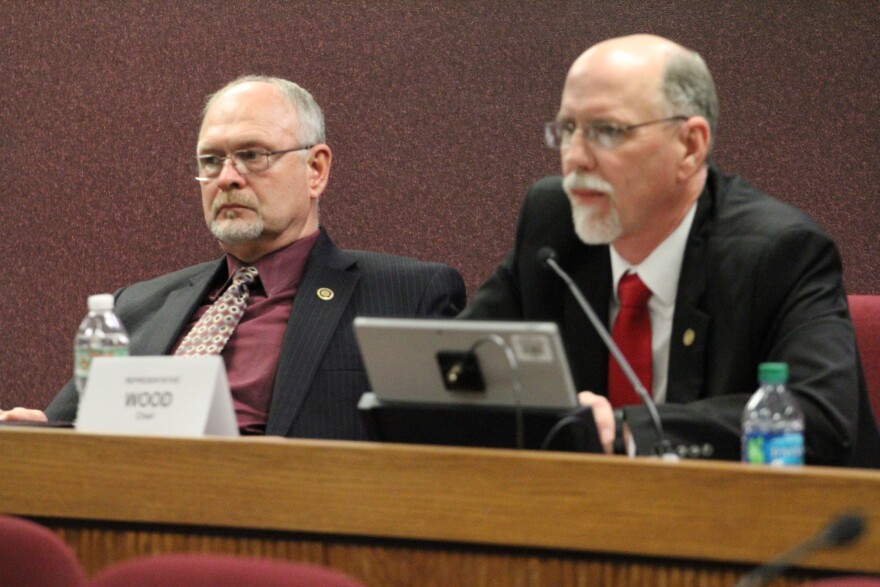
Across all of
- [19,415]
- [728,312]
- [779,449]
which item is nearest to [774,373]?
[779,449]

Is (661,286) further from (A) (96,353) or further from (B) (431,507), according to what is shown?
(A) (96,353)

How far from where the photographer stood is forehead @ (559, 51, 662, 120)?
2092mm

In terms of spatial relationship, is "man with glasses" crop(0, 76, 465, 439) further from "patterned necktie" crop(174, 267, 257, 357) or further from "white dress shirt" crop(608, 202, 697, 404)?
"white dress shirt" crop(608, 202, 697, 404)

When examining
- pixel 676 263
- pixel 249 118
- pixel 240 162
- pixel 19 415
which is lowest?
pixel 19 415

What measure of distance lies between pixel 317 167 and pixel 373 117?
49 centimetres

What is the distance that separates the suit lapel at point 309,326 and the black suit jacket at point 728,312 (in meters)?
0.49

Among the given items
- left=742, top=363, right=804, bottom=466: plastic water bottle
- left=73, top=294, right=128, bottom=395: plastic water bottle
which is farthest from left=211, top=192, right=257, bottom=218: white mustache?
left=742, top=363, right=804, bottom=466: plastic water bottle

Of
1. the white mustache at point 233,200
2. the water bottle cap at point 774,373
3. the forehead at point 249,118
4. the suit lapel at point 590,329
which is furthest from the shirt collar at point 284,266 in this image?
the water bottle cap at point 774,373

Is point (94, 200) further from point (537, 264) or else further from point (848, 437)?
point (848, 437)

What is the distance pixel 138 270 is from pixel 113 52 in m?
0.66

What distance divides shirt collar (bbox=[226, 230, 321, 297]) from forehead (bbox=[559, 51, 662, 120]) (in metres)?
1.02

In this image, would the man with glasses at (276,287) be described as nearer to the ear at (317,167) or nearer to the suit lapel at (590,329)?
the ear at (317,167)

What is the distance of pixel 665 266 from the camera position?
2168 mm

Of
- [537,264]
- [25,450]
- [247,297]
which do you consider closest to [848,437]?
[537,264]
